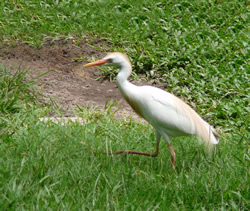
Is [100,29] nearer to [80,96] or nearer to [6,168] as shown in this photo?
[80,96]

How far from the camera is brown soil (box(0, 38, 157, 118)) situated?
20.1ft

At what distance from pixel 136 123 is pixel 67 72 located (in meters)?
1.71

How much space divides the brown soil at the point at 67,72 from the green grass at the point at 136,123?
0.26 m

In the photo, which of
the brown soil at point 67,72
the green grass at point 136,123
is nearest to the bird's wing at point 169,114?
the green grass at point 136,123

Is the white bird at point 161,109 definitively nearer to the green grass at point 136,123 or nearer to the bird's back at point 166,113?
the bird's back at point 166,113

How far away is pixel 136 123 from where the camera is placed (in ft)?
18.1

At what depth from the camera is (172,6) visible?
8.18 meters

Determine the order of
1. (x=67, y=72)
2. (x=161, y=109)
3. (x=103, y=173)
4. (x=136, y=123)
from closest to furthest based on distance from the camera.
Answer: (x=103, y=173) < (x=161, y=109) < (x=136, y=123) < (x=67, y=72)

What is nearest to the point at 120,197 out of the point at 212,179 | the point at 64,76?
the point at 212,179

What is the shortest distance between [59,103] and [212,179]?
9.07ft

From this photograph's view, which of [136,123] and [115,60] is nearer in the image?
[115,60]

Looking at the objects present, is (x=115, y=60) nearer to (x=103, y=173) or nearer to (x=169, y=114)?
(x=169, y=114)

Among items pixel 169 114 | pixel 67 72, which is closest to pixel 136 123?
pixel 169 114

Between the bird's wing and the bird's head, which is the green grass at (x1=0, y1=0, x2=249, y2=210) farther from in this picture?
the bird's head
